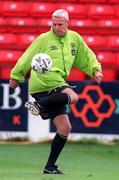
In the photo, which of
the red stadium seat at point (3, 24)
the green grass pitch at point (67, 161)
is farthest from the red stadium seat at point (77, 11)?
the green grass pitch at point (67, 161)

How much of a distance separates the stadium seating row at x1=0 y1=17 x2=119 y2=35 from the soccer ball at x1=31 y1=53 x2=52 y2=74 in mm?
5273

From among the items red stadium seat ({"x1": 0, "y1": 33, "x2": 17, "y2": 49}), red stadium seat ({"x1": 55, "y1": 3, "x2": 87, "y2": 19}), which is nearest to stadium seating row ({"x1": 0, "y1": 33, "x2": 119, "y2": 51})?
red stadium seat ({"x1": 0, "y1": 33, "x2": 17, "y2": 49})

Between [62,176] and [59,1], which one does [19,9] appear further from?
[62,176]

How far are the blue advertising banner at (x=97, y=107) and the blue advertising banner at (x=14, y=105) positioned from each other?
480mm

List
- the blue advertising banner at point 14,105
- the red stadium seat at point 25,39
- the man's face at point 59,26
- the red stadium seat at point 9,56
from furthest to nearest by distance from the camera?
the red stadium seat at point 25,39 < the red stadium seat at point 9,56 < the blue advertising banner at point 14,105 < the man's face at point 59,26

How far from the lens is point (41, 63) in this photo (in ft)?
22.7

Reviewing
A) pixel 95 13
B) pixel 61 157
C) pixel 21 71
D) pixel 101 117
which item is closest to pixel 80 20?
pixel 95 13

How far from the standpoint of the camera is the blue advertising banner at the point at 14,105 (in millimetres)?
10938

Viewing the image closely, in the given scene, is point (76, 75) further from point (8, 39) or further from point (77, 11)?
point (77, 11)

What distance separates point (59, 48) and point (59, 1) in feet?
24.5

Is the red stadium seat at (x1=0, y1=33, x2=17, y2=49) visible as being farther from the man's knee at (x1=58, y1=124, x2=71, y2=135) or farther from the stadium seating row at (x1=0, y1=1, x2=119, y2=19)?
the man's knee at (x1=58, y1=124, x2=71, y2=135)

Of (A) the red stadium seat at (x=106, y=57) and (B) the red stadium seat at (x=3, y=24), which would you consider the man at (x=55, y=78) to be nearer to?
(A) the red stadium seat at (x=106, y=57)

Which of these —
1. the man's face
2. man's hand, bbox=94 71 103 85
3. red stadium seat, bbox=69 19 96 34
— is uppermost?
the man's face

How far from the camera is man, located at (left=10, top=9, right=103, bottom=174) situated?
23.3 ft
